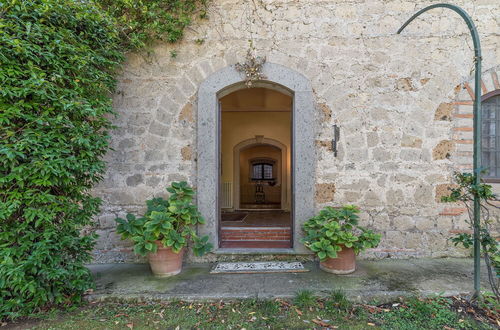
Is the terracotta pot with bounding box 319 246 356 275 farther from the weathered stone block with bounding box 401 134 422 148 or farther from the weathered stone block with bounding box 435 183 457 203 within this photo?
the weathered stone block with bounding box 401 134 422 148

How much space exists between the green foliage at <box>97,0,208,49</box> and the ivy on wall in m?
0.45

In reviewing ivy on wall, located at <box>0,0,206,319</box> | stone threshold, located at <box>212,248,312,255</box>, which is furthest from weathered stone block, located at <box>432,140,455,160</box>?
ivy on wall, located at <box>0,0,206,319</box>

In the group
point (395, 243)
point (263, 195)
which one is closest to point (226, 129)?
point (263, 195)

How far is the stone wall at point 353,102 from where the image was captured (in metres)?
3.08

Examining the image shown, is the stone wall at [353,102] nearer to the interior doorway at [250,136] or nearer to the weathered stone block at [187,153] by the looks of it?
the weathered stone block at [187,153]

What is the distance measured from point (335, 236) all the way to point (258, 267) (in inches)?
37.5

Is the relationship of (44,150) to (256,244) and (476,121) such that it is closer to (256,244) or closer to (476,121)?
(256,244)

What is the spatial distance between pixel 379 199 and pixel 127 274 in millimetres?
3128

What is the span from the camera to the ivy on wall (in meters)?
1.97

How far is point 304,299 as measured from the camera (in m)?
2.20

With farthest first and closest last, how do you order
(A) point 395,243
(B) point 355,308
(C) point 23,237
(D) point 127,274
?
(A) point 395,243 → (D) point 127,274 → (B) point 355,308 → (C) point 23,237

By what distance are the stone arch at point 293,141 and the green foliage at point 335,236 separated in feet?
1.12

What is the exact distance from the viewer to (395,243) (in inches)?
122

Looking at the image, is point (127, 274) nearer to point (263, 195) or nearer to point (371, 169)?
point (371, 169)
